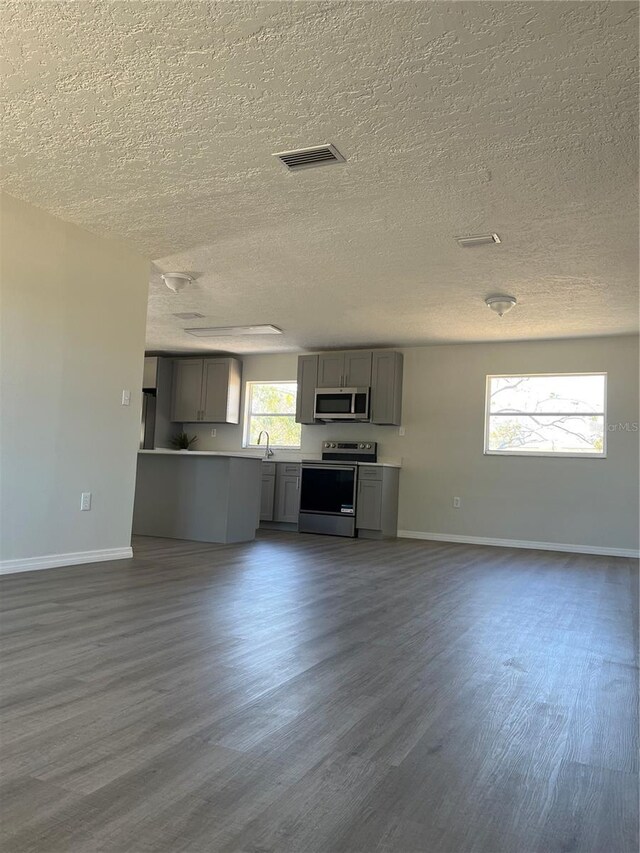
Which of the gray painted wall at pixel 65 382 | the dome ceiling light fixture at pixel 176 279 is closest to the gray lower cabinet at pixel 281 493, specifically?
the dome ceiling light fixture at pixel 176 279

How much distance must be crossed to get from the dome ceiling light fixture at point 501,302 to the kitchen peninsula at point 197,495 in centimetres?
270

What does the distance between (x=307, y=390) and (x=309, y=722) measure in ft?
21.6

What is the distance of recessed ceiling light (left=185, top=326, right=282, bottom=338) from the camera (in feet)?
24.0

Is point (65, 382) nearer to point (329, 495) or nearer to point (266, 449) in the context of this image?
point (329, 495)

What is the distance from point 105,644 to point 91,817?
51.8 inches

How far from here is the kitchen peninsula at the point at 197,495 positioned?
6.09 meters

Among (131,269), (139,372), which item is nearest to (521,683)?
(139,372)

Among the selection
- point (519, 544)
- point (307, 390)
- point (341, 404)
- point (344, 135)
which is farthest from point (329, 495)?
point (344, 135)

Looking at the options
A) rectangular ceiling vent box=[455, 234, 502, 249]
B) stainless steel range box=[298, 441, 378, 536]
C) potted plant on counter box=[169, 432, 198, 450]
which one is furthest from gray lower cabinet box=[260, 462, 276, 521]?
rectangular ceiling vent box=[455, 234, 502, 249]

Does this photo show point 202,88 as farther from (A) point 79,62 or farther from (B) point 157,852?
(B) point 157,852

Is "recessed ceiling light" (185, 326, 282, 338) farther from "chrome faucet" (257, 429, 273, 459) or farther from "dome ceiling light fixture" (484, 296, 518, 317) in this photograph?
"dome ceiling light fixture" (484, 296, 518, 317)

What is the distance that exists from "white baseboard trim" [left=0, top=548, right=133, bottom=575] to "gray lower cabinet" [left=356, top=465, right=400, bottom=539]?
3.28 m

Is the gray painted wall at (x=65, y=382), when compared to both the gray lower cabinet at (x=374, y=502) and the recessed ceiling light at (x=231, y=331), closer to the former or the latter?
the recessed ceiling light at (x=231, y=331)

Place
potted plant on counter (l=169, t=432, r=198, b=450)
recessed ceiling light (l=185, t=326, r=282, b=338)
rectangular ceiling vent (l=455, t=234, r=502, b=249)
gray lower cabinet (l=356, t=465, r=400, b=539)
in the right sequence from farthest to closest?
potted plant on counter (l=169, t=432, r=198, b=450) < gray lower cabinet (l=356, t=465, r=400, b=539) < recessed ceiling light (l=185, t=326, r=282, b=338) < rectangular ceiling vent (l=455, t=234, r=502, b=249)
